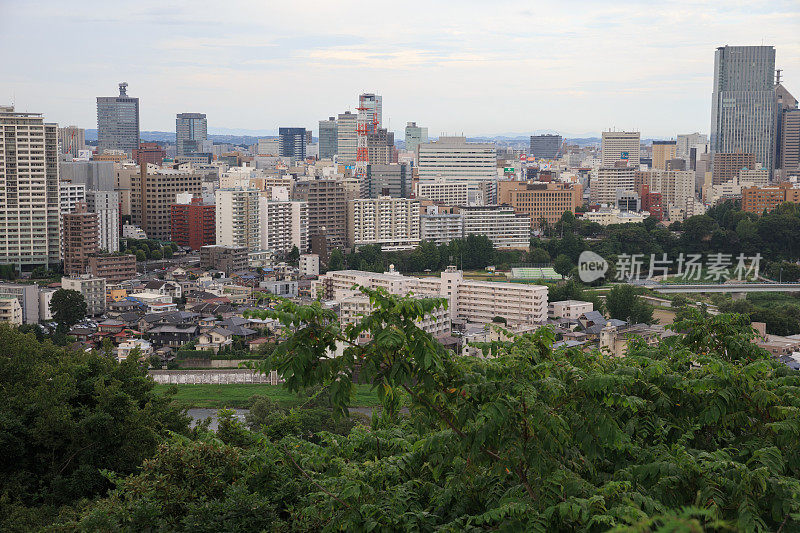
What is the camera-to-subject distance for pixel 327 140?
1628 inches

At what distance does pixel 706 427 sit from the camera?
1.89 m

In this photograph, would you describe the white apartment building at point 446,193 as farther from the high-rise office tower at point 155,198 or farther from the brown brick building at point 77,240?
the brown brick building at point 77,240

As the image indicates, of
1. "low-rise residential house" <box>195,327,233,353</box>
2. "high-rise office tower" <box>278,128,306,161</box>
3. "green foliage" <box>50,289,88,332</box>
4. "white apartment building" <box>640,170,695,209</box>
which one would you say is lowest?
"low-rise residential house" <box>195,327,233,353</box>

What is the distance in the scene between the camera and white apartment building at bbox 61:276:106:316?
11.2 m

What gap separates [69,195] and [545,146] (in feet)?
113

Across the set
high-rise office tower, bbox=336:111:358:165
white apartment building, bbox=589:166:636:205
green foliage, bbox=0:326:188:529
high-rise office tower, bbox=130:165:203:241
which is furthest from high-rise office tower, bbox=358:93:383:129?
green foliage, bbox=0:326:188:529

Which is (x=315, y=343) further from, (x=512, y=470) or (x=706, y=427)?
(x=706, y=427)

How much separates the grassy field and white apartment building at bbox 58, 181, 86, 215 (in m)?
7.93

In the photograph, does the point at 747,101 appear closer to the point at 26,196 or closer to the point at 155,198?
the point at 155,198

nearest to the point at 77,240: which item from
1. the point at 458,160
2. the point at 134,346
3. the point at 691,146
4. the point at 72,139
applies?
the point at 134,346

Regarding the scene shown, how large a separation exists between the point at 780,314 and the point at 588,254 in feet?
17.5

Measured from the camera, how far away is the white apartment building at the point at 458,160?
86.3 ft

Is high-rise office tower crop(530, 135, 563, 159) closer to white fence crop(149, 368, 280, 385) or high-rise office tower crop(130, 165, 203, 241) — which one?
high-rise office tower crop(130, 165, 203, 241)

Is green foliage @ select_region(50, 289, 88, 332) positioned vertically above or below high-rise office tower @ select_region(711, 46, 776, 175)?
below
